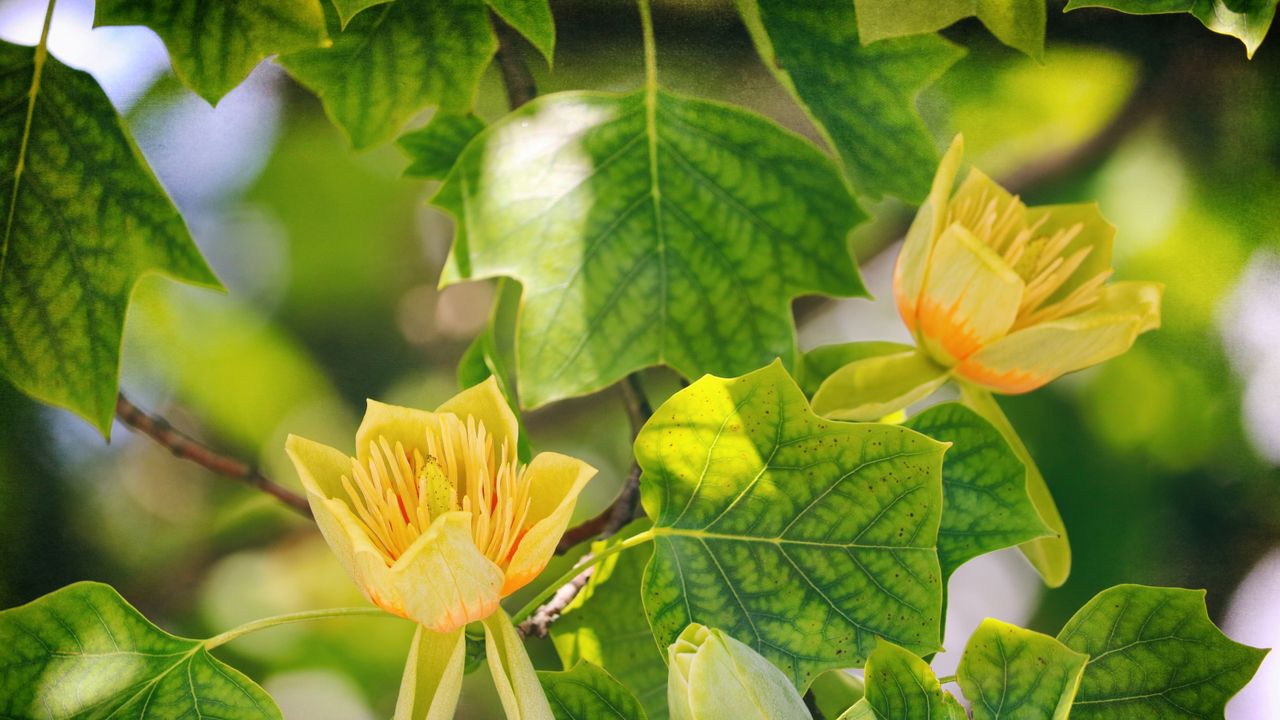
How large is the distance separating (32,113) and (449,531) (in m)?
0.32

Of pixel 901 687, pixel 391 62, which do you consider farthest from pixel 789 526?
pixel 391 62

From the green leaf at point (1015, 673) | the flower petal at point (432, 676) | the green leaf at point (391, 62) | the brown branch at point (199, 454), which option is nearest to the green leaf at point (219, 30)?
the green leaf at point (391, 62)

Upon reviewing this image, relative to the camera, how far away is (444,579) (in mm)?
349

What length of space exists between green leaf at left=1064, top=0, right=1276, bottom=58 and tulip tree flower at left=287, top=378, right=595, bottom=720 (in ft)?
1.17

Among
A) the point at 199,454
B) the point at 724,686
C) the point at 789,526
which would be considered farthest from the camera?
the point at 199,454

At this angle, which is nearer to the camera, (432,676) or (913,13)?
(432,676)

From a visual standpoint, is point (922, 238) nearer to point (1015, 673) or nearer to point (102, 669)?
point (1015, 673)

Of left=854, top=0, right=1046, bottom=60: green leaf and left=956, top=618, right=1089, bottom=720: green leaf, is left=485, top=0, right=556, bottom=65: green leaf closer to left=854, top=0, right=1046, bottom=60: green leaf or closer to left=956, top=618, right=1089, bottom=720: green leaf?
left=854, top=0, right=1046, bottom=60: green leaf

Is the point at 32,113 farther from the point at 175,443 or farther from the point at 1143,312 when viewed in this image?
the point at 1143,312

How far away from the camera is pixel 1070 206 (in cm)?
53

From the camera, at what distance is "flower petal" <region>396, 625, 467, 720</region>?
364 mm

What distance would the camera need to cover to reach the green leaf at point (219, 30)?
0.46m

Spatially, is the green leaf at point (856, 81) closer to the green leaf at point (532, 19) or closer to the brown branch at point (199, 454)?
the green leaf at point (532, 19)

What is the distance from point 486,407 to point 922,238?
0.21 m
